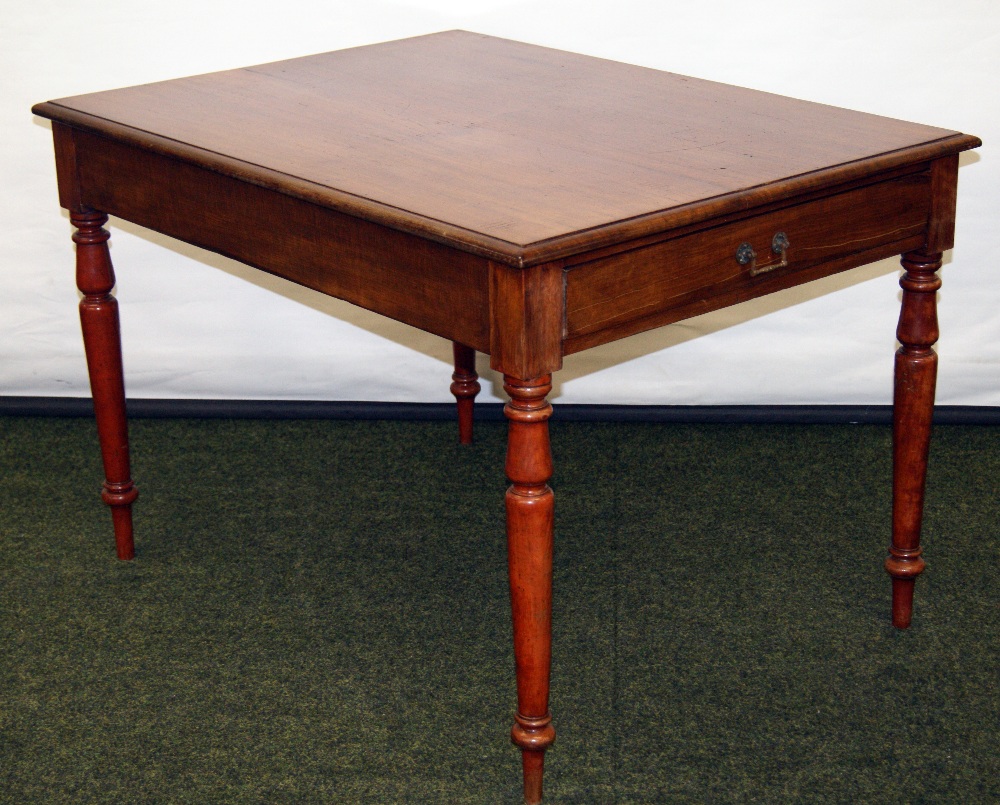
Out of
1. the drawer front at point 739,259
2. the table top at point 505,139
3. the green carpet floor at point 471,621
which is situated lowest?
the green carpet floor at point 471,621

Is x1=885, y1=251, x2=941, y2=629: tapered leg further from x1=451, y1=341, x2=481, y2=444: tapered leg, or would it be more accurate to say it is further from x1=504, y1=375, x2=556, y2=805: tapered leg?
x1=451, y1=341, x2=481, y2=444: tapered leg

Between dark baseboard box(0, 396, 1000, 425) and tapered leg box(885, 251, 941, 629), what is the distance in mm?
823

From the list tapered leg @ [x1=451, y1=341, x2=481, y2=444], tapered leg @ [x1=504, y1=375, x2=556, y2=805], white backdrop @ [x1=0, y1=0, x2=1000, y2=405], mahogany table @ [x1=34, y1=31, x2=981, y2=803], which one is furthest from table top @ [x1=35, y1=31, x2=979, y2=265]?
tapered leg @ [x1=451, y1=341, x2=481, y2=444]

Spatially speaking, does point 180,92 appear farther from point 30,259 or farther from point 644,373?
point 644,373

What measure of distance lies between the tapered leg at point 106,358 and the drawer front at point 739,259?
3.30ft

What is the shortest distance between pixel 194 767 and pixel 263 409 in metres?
1.26

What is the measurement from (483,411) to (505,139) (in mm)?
1200

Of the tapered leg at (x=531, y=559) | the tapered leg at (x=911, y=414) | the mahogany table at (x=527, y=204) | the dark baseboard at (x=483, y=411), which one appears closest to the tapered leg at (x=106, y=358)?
the mahogany table at (x=527, y=204)

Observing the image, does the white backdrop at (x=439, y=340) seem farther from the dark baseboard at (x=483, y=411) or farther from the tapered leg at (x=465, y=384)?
the tapered leg at (x=465, y=384)

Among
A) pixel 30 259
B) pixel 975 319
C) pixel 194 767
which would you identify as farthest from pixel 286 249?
pixel 975 319

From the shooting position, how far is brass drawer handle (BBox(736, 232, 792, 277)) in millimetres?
1752

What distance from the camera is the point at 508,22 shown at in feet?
9.42

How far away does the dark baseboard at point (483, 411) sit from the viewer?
303 centimetres

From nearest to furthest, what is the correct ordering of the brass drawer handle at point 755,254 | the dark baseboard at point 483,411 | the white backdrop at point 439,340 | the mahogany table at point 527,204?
the mahogany table at point 527,204
the brass drawer handle at point 755,254
the white backdrop at point 439,340
the dark baseboard at point 483,411
